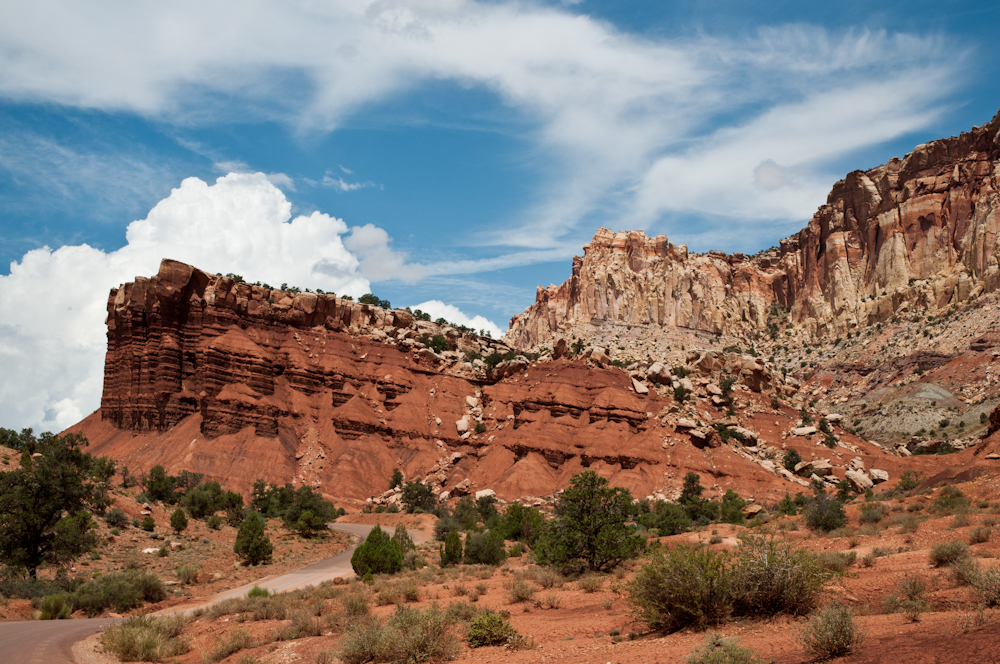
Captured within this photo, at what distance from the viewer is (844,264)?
11681 centimetres

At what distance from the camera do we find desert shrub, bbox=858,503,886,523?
20.0m

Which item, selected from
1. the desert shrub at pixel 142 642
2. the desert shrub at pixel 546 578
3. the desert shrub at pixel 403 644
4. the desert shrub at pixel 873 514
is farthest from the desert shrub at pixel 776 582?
the desert shrub at pixel 142 642

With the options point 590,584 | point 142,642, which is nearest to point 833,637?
point 590,584

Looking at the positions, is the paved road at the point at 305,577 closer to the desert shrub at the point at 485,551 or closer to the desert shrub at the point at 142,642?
the desert shrub at the point at 485,551

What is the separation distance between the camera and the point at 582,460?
5350 centimetres

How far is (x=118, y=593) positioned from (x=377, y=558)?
853 centimetres

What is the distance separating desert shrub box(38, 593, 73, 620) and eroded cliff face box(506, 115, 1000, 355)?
9902cm

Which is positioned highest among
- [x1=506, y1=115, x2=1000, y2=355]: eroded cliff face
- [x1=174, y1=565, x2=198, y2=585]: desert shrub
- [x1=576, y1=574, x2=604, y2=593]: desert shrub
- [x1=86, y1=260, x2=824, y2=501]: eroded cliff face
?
[x1=506, y1=115, x2=1000, y2=355]: eroded cliff face

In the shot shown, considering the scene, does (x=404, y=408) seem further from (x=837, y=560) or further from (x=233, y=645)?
(x=837, y=560)

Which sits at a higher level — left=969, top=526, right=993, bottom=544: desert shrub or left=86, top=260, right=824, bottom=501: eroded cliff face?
left=86, top=260, right=824, bottom=501: eroded cliff face

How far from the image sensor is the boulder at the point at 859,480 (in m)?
43.6

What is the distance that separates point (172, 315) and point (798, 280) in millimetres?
116922

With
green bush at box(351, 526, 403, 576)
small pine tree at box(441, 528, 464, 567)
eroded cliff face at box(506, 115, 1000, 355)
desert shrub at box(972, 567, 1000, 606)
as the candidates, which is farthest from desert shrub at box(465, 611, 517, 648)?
eroded cliff face at box(506, 115, 1000, 355)

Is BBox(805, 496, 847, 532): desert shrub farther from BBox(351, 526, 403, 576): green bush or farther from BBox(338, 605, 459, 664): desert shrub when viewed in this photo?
BBox(351, 526, 403, 576): green bush
